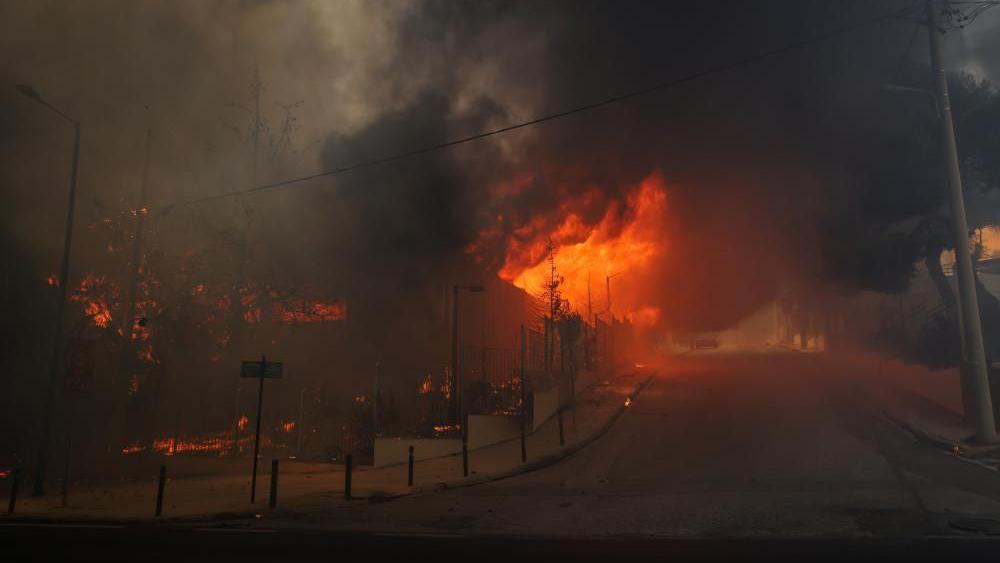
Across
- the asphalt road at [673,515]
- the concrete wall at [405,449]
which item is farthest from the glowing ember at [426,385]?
the asphalt road at [673,515]

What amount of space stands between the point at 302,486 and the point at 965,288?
13422mm

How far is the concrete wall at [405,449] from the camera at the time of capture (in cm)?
1533

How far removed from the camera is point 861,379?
24.8 metres

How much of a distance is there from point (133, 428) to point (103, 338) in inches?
129

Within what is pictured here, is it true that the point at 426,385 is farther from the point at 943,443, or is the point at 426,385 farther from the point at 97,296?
the point at 943,443

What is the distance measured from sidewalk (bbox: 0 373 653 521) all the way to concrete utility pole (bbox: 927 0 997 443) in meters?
7.74

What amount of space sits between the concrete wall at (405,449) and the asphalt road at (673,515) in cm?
339

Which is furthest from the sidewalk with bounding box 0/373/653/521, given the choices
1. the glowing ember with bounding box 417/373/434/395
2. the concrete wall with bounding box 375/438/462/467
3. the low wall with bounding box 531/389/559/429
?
the glowing ember with bounding box 417/373/434/395

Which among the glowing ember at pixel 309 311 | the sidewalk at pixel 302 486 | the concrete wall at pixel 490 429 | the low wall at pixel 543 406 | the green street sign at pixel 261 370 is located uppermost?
the glowing ember at pixel 309 311

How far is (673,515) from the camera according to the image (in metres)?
8.59

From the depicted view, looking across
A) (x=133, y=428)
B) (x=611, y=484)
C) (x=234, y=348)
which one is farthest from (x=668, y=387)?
(x=133, y=428)

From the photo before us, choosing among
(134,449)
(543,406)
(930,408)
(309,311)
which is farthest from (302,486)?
(930,408)

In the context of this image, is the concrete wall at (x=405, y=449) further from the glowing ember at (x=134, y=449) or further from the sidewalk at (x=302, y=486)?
the glowing ember at (x=134, y=449)

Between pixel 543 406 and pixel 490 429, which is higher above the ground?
pixel 543 406
